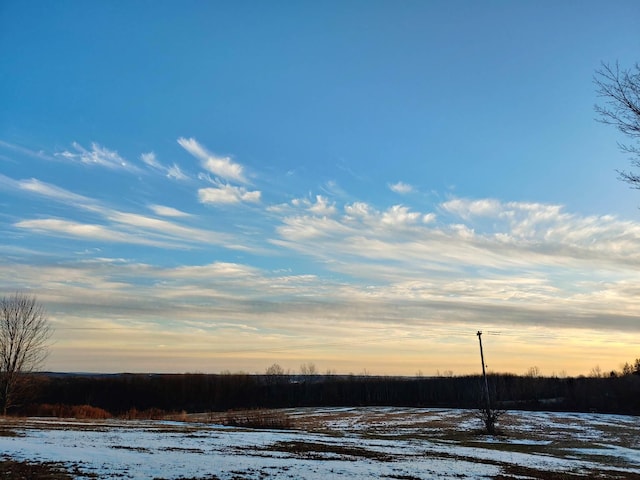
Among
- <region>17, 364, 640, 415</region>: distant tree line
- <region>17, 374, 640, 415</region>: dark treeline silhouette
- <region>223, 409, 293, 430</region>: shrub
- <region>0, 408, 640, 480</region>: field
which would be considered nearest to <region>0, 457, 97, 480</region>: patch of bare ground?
<region>0, 408, 640, 480</region>: field

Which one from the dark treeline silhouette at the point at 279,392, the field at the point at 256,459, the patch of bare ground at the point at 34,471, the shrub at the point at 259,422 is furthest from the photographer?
the dark treeline silhouette at the point at 279,392

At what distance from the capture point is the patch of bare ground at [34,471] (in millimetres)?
12812

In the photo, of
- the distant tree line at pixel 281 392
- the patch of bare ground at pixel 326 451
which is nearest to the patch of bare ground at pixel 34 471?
the patch of bare ground at pixel 326 451

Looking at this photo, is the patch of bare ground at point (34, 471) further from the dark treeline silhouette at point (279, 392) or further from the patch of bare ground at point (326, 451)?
the dark treeline silhouette at point (279, 392)

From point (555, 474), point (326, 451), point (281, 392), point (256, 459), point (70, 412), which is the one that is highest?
point (281, 392)

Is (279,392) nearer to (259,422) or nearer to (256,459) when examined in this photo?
(259,422)

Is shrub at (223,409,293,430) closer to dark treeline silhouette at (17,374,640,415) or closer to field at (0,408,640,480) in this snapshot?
field at (0,408,640,480)

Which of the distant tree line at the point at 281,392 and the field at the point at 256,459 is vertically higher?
the distant tree line at the point at 281,392

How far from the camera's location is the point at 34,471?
44.1 feet

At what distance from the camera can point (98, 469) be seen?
14273 millimetres

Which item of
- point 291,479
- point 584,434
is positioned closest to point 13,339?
point 291,479

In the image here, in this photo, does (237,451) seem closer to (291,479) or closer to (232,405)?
(291,479)

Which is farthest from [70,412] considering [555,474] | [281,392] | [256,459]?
[281,392]

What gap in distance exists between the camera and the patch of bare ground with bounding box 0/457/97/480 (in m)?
12.8
